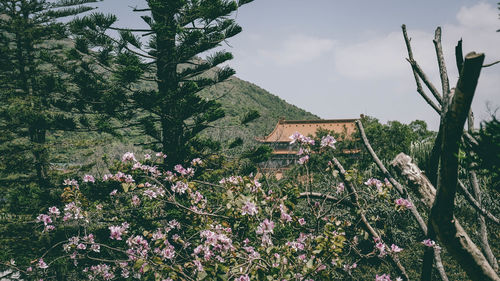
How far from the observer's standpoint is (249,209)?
263cm

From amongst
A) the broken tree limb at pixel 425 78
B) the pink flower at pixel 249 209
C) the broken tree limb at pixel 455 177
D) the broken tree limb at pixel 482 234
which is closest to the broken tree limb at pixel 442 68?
the broken tree limb at pixel 455 177

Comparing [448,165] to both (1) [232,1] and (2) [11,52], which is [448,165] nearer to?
(1) [232,1]

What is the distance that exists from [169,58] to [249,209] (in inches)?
249

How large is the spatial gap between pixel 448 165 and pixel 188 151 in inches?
280

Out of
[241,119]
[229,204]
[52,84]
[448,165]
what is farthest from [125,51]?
[448,165]

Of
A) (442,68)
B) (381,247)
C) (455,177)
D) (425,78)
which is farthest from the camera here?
(381,247)

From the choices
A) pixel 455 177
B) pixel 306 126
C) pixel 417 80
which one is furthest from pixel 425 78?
pixel 306 126

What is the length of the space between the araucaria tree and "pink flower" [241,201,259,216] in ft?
17.3

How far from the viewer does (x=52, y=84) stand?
8367 millimetres

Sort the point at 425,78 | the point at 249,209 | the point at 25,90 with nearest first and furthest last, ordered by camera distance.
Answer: the point at 425,78, the point at 249,209, the point at 25,90

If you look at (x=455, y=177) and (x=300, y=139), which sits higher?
(x=300, y=139)

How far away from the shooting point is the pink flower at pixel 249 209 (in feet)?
8.57

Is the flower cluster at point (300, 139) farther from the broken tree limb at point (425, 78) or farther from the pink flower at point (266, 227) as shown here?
the broken tree limb at point (425, 78)

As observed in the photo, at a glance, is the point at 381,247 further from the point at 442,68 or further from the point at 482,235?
the point at 442,68
